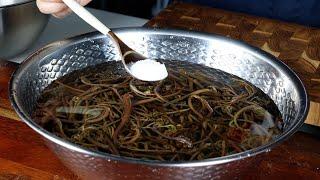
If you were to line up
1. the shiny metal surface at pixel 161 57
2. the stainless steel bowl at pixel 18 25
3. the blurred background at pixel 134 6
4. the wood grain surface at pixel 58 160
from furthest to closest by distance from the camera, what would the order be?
the blurred background at pixel 134 6
the stainless steel bowl at pixel 18 25
the wood grain surface at pixel 58 160
the shiny metal surface at pixel 161 57

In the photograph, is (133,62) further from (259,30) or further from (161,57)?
(259,30)

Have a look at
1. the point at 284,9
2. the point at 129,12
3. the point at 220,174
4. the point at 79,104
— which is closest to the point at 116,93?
the point at 79,104

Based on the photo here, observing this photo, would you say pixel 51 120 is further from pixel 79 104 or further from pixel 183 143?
pixel 183 143

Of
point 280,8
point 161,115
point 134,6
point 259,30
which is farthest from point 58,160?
point 134,6

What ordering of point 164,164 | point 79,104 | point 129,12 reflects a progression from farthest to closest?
point 129,12 → point 79,104 → point 164,164

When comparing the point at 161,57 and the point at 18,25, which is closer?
the point at 161,57

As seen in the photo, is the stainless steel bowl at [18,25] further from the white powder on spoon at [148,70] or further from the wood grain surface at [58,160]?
the white powder on spoon at [148,70]

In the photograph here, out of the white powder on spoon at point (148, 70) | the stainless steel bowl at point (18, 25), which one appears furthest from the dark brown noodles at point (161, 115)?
the stainless steel bowl at point (18, 25)
